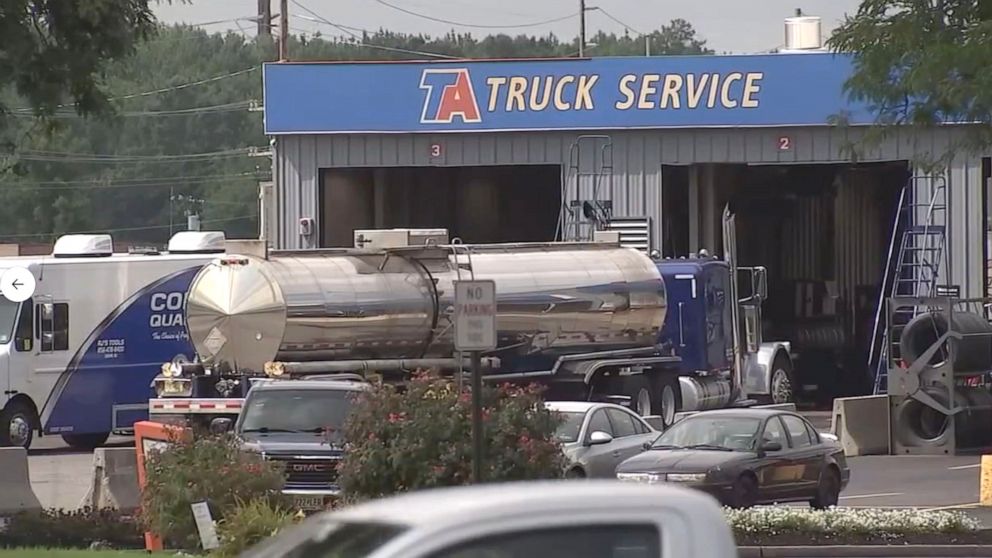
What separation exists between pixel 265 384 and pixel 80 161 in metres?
76.5

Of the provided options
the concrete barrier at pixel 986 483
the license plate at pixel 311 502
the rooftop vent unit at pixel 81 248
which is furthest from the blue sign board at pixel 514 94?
the license plate at pixel 311 502

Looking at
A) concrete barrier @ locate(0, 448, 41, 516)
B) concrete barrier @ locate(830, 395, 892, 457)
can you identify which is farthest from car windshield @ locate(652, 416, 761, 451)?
concrete barrier @ locate(830, 395, 892, 457)

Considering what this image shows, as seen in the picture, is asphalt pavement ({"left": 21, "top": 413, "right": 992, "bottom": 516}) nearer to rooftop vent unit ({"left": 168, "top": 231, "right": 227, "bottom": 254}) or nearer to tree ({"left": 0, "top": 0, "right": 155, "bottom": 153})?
rooftop vent unit ({"left": 168, "top": 231, "right": 227, "bottom": 254})

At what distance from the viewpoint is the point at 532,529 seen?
5.41 meters

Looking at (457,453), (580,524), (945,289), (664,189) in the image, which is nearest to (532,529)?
(580,524)

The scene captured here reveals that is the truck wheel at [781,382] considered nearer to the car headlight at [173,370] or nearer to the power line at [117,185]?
the car headlight at [173,370]

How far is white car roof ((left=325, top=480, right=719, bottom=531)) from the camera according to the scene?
5.41m

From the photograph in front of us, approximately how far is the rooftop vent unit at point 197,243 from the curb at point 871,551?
56.4ft

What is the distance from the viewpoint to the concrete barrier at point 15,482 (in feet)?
66.1

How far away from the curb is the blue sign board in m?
22.4

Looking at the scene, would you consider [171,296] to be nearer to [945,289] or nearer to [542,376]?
[542,376]

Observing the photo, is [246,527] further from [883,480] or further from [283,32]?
[283,32]

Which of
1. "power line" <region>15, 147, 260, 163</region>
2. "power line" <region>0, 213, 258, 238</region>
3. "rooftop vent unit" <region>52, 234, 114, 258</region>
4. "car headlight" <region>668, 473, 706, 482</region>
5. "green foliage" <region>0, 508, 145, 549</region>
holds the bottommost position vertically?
"green foliage" <region>0, 508, 145, 549</region>

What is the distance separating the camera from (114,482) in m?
20.2
